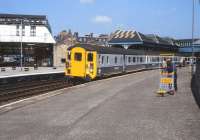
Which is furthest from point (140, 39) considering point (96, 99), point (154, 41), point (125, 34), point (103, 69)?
point (96, 99)

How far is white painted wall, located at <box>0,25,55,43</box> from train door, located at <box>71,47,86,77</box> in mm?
43124

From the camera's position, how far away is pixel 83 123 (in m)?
9.84

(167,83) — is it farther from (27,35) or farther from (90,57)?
(27,35)

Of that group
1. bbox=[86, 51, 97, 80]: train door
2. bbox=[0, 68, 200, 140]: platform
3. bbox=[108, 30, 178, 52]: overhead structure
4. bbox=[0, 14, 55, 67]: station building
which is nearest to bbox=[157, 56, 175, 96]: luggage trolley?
bbox=[0, 68, 200, 140]: platform

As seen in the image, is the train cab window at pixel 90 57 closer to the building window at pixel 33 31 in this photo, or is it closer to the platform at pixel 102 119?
the platform at pixel 102 119

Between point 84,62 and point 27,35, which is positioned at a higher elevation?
point 27,35

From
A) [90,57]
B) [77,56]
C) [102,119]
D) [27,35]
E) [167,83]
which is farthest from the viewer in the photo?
[27,35]

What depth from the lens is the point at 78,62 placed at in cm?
2639

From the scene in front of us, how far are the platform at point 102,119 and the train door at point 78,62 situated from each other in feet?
36.2

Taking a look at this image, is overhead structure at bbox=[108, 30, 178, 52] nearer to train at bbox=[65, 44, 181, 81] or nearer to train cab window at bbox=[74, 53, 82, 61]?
train at bbox=[65, 44, 181, 81]

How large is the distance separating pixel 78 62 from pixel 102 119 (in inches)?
637

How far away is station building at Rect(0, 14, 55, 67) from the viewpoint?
69.5 metres

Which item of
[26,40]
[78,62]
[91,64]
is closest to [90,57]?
[91,64]

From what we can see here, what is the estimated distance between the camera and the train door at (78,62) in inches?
1034
